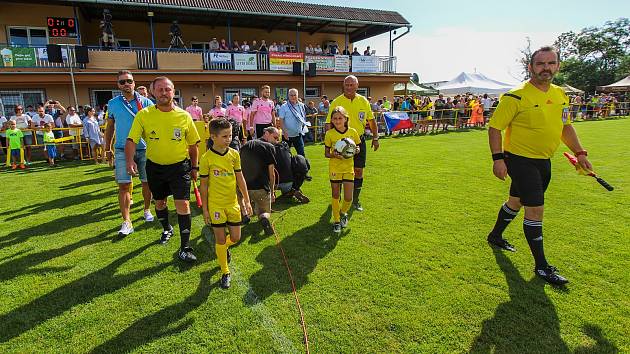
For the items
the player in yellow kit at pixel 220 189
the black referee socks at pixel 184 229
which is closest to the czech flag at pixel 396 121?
the black referee socks at pixel 184 229

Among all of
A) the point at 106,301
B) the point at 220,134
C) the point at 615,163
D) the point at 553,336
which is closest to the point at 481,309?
the point at 553,336

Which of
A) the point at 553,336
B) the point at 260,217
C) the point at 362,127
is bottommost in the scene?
the point at 553,336

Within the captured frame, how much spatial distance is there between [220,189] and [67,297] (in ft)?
5.72

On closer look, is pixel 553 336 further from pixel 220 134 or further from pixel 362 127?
pixel 362 127

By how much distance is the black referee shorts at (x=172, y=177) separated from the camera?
13.8 ft

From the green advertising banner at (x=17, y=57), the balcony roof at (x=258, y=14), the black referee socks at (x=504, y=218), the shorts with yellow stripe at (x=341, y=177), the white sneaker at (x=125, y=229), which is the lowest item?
the white sneaker at (x=125, y=229)

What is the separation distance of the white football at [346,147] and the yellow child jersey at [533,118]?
5.55 feet

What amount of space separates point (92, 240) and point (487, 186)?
6867 mm

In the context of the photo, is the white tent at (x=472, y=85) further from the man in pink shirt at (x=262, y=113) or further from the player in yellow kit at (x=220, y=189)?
the player in yellow kit at (x=220, y=189)

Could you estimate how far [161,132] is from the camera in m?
4.09

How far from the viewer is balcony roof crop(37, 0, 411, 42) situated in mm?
17391

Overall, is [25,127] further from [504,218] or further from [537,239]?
[537,239]

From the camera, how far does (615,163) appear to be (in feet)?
30.6

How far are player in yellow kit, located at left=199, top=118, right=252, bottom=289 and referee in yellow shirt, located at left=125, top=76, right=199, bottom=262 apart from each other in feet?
2.31
